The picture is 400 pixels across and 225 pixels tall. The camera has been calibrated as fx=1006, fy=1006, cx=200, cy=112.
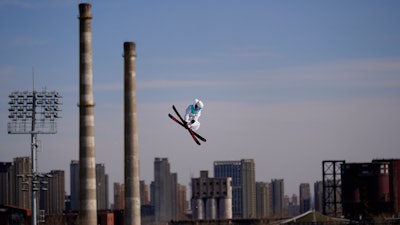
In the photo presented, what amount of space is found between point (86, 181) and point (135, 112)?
8.23 metres

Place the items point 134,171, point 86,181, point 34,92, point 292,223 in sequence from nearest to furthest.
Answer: point 86,181, point 134,171, point 34,92, point 292,223

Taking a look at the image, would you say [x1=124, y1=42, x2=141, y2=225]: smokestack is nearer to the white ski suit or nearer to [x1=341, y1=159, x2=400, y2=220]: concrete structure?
the white ski suit

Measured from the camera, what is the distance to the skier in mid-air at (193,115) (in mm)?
54344

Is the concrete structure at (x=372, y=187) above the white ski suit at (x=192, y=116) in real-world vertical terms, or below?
below

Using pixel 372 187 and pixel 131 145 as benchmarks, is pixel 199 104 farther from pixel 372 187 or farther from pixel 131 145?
pixel 372 187

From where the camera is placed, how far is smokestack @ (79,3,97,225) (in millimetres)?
67875

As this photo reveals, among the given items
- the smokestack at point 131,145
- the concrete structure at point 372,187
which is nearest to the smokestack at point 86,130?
the smokestack at point 131,145

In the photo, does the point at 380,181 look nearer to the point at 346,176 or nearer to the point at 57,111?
the point at 346,176

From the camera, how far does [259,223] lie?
165 meters

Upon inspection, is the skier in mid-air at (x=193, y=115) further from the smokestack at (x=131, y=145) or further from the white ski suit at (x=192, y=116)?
the smokestack at (x=131, y=145)

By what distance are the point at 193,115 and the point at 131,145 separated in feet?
60.7

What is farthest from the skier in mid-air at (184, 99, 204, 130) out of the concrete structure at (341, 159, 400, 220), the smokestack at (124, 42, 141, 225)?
the concrete structure at (341, 159, 400, 220)

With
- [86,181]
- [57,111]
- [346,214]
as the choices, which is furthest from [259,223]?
[86,181]

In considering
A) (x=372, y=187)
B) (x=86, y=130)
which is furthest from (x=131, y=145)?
(x=372, y=187)
